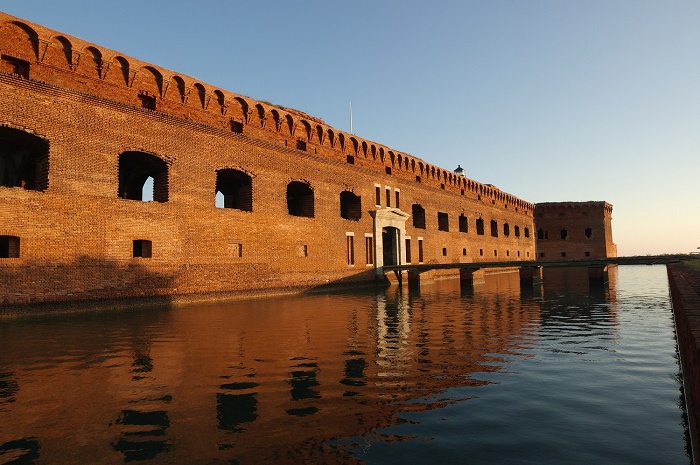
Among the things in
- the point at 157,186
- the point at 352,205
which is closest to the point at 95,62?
the point at 157,186

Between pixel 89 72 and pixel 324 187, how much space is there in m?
11.1

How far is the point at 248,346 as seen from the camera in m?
7.01

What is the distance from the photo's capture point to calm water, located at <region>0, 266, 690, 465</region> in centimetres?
305

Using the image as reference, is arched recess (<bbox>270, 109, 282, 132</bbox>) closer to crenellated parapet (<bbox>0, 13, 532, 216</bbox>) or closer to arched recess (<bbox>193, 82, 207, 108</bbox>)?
crenellated parapet (<bbox>0, 13, 532, 216</bbox>)

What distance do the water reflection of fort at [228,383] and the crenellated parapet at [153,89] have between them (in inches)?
320

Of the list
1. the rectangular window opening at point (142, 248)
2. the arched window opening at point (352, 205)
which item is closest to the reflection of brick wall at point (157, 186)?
the rectangular window opening at point (142, 248)

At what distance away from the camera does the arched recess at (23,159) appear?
12758 mm

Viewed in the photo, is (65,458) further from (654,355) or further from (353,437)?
(654,355)

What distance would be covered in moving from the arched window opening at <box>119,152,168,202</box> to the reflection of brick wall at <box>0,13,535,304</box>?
21 centimetres

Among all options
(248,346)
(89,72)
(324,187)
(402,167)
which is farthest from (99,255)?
(402,167)

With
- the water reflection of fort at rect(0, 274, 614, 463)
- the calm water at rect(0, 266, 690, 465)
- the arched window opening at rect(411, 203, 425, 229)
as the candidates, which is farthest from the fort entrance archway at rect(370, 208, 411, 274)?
the calm water at rect(0, 266, 690, 465)

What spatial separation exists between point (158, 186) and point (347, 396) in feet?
45.3

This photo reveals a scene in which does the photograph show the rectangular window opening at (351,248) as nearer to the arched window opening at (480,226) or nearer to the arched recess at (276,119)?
the arched recess at (276,119)

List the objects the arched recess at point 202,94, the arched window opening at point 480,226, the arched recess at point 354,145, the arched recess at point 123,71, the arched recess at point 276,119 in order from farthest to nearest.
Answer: the arched window opening at point 480,226 → the arched recess at point 354,145 → the arched recess at point 276,119 → the arched recess at point 202,94 → the arched recess at point 123,71
